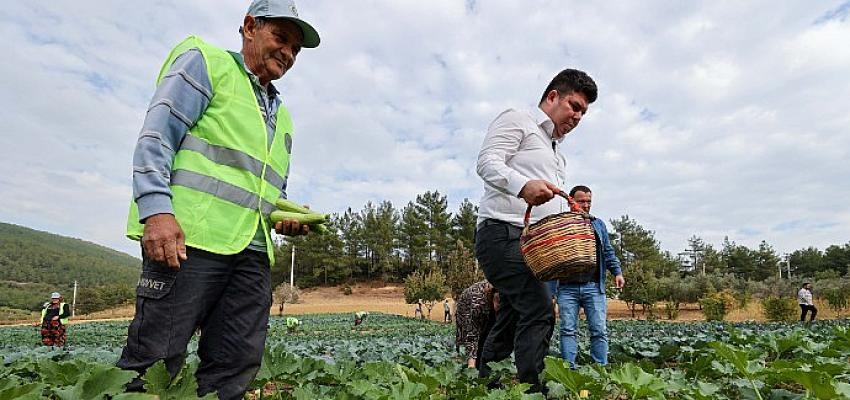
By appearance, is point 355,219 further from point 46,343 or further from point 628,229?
point 46,343

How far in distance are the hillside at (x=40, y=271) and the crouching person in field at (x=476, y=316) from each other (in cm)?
7325

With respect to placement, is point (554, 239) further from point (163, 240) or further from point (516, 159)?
point (163, 240)

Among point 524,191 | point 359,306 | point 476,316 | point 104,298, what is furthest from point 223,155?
point 104,298

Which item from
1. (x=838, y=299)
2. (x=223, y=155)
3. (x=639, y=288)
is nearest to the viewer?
(x=223, y=155)

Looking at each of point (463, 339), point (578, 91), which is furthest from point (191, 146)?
point (463, 339)

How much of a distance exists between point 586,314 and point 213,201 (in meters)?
3.54

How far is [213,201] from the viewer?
1957 millimetres

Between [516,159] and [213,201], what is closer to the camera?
[213,201]

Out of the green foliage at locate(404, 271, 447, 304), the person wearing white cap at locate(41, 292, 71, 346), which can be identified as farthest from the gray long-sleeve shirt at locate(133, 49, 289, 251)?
the green foliage at locate(404, 271, 447, 304)

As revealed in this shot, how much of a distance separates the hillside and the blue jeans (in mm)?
74115

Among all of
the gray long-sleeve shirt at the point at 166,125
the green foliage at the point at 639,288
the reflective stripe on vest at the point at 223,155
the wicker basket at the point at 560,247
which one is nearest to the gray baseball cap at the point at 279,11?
the gray long-sleeve shirt at the point at 166,125

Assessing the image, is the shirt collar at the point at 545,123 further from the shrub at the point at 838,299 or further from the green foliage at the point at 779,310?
the shrub at the point at 838,299

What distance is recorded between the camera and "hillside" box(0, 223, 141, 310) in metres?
73.0

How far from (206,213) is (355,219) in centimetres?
6733
